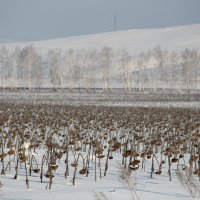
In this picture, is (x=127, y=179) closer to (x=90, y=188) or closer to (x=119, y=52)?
(x=90, y=188)

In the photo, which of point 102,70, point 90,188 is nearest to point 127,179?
point 90,188

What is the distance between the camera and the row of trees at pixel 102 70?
79688 mm

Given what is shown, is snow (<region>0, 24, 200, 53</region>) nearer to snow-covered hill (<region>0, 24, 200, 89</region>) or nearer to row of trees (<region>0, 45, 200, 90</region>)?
snow-covered hill (<region>0, 24, 200, 89</region>)

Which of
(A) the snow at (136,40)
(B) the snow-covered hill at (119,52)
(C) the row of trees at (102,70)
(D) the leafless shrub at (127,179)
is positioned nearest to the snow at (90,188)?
(D) the leafless shrub at (127,179)

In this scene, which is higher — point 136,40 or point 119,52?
point 136,40

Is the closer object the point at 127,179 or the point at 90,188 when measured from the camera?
the point at 127,179

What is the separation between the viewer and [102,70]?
9119cm

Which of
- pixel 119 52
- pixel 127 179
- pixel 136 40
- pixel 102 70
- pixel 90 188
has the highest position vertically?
pixel 136 40

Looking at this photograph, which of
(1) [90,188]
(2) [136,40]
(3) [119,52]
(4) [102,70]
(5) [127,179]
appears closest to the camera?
(5) [127,179]

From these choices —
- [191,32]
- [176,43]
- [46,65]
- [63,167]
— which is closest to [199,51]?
[176,43]

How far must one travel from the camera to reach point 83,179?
7.15 m

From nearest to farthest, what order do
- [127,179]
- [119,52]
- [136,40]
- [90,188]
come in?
[127,179] < [90,188] < [119,52] < [136,40]

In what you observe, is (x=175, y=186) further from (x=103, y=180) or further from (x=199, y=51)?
(x=199, y=51)

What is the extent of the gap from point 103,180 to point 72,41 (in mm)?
134442
